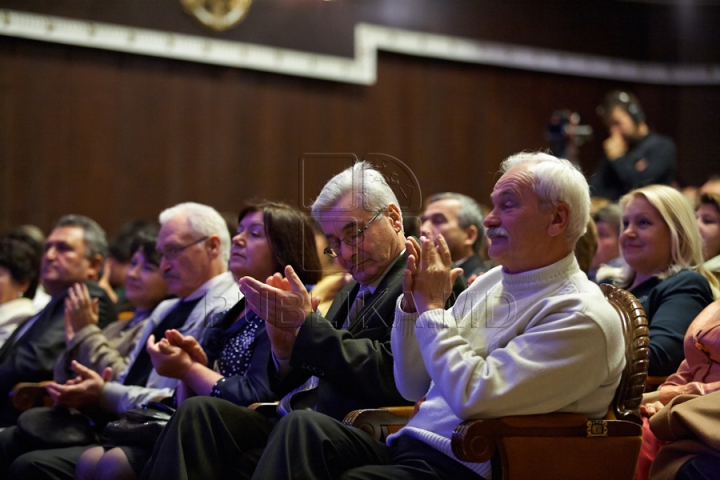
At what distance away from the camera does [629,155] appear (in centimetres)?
543

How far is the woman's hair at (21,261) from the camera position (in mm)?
3910

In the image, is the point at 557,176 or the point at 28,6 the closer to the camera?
the point at 557,176

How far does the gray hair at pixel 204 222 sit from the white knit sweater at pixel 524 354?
149 cm

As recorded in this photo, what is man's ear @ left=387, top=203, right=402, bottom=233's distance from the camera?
2389mm

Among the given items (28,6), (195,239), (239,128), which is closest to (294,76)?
(239,128)

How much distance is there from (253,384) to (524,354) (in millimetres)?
1030

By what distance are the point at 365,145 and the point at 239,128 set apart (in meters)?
1.06

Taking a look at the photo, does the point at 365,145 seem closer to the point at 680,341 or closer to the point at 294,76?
the point at 294,76

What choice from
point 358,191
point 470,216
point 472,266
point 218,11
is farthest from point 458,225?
point 218,11

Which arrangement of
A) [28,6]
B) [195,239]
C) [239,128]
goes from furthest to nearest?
[239,128], [28,6], [195,239]

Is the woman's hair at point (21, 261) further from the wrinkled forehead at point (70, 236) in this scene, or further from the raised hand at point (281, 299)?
the raised hand at point (281, 299)

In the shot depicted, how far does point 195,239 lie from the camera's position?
3174 millimetres

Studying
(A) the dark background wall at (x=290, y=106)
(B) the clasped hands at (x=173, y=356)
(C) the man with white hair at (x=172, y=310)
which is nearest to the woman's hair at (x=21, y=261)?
(C) the man with white hair at (x=172, y=310)

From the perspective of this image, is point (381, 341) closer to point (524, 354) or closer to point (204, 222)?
point (524, 354)
